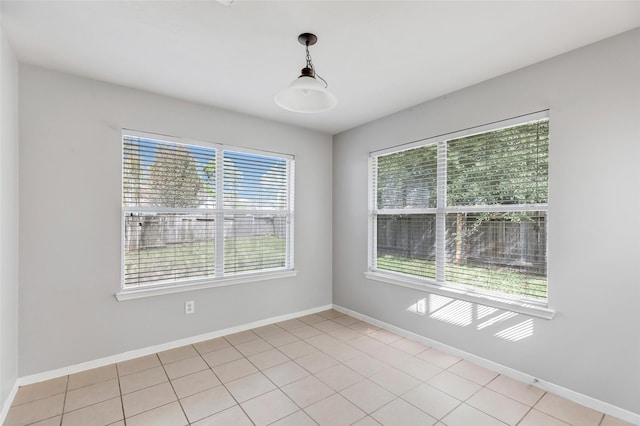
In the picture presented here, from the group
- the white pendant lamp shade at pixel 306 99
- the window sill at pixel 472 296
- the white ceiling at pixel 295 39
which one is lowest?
the window sill at pixel 472 296

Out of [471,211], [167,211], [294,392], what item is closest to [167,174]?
[167,211]

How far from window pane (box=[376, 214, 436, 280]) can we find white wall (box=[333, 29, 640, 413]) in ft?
1.99

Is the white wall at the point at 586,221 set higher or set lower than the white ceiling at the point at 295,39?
lower

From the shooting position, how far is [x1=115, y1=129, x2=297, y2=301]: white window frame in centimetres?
279

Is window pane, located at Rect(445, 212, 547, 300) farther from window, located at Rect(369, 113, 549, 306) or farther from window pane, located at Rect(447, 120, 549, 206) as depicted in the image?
window pane, located at Rect(447, 120, 549, 206)

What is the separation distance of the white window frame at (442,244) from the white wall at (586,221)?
0.25ft

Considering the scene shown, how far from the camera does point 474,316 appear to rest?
2707 mm

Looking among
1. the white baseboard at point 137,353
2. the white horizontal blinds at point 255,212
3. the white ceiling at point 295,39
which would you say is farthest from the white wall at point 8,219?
the white horizontal blinds at point 255,212

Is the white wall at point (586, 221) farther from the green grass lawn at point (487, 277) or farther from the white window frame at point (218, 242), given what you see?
the white window frame at point (218, 242)

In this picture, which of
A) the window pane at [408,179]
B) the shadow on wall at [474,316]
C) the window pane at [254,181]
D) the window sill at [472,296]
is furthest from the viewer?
the window pane at [254,181]

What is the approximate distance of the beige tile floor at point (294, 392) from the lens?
77.5 inches

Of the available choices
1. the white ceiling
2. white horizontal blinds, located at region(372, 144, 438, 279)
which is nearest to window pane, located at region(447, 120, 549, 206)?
white horizontal blinds, located at region(372, 144, 438, 279)

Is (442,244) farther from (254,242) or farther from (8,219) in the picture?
(8,219)

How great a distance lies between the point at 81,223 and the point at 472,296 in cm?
349
